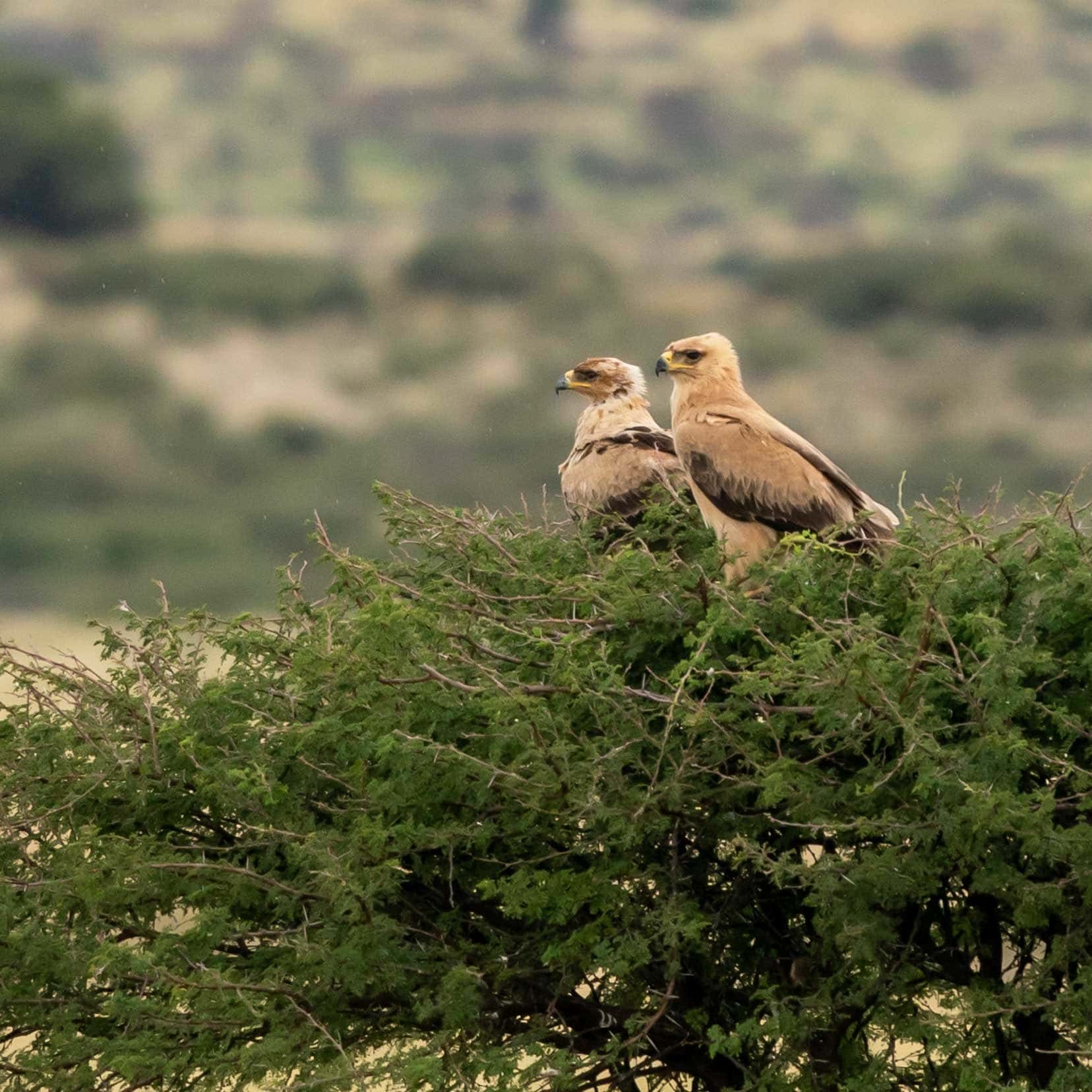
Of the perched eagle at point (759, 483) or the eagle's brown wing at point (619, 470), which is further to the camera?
the eagle's brown wing at point (619, 470)

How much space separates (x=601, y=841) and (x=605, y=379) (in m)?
6.01

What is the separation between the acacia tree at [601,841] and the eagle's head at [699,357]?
286 cm

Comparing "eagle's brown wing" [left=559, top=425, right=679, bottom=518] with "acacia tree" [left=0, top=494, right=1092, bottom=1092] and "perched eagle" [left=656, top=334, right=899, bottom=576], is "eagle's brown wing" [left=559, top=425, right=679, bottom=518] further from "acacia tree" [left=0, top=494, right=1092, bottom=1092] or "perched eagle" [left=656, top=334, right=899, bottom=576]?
"acacia tree" [left=0, top=494, right=1092, bottom=1092]

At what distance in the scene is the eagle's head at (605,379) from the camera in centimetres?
1391

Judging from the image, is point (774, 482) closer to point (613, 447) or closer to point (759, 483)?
point (759, 483)

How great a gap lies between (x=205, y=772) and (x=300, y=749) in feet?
2.14

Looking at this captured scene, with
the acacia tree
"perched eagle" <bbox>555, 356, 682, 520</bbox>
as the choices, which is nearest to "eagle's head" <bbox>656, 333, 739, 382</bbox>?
"perched eagle" <bbox>555, 356, 682, 520</bbox>

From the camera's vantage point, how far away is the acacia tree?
319 inches

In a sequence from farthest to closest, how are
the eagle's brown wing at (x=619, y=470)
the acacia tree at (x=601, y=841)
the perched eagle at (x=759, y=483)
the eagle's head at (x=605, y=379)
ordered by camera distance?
the eagle's head at (x=605, y=379) < the eagle's brown wing at (x=619, y=470) < the perched eagle at (x=759, y=483) < the acacia tree at (x=601, y=841)

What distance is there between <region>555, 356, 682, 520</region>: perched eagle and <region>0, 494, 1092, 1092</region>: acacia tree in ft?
7.72

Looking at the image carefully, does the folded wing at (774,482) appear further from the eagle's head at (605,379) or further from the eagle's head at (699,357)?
the eagle's head at (605,379)

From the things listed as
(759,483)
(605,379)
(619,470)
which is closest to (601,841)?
(759,483)

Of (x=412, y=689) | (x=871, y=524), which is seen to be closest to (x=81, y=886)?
(x=412, y=689)

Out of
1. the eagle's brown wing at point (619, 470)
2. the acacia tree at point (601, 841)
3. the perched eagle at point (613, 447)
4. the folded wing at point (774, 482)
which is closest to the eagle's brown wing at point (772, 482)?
the folded wing at point (774, 482)
